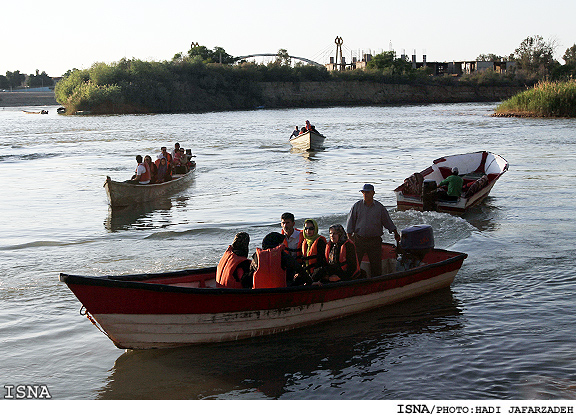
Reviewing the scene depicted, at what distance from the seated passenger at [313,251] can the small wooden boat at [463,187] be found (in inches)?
305

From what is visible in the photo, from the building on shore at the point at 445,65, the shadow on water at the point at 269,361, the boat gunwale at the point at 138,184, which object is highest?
the building on shore at the point at 445,65

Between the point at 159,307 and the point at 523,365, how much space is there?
14.4 feet

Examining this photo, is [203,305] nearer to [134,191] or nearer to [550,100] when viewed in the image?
[134,191]

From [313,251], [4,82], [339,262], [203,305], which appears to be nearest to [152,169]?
[313,251]

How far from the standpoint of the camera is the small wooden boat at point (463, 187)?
16.3 meters

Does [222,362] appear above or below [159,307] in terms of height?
below

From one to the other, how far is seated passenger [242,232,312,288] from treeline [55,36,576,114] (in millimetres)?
80843

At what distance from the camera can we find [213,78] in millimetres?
106562

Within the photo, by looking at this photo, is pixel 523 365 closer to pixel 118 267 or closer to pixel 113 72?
pixel 118 267

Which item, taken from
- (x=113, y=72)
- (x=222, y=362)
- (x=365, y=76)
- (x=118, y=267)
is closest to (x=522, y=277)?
(x=222, y=362)

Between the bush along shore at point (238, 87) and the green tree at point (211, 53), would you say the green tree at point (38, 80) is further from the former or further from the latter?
the bush along shore at point (238, 87)

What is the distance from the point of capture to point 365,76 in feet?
397

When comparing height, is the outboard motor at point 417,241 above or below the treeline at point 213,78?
below

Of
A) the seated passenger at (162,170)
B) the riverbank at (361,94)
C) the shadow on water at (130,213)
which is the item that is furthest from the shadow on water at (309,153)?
the riverbank at (361,94)
